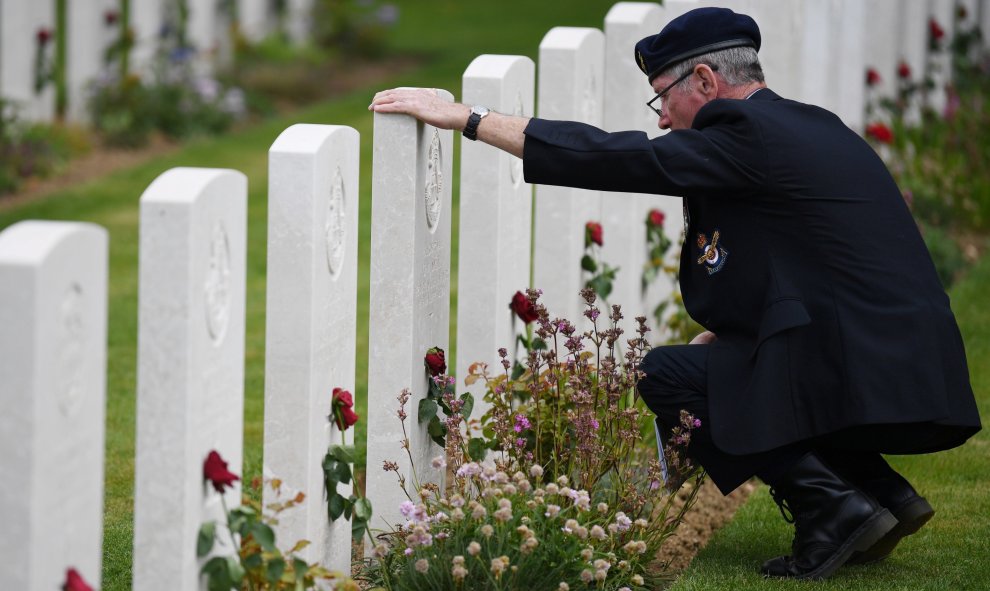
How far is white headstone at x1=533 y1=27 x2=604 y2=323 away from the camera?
14.2 ft

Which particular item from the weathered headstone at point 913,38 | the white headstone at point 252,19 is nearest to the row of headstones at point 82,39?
the white headstone at point 252,19

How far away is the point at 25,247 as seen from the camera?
80.6 inches

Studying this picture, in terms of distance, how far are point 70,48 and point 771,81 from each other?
6247 millimetres

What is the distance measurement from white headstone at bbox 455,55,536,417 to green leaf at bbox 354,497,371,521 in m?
0.75

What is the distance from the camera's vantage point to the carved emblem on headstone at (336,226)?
2.96m

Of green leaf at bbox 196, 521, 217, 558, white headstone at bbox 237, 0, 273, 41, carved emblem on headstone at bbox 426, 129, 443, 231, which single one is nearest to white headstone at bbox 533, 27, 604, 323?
carved emblem on headstone at bbox 426, 129, 443, 231

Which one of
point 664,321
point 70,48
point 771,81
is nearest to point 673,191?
point 664,321

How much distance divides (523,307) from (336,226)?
42.2 inches

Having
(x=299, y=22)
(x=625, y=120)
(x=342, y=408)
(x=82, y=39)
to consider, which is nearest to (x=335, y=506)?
(x=342, y=408)

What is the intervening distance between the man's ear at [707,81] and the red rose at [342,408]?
1.20 metres

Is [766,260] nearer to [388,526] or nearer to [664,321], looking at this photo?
[388,526]

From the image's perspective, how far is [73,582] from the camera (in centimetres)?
222

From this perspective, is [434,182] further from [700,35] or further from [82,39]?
[82,39]

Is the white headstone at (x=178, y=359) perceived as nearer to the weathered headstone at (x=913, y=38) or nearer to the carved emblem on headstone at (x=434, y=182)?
the carved emblem on headstone at (x=434, y=182)
